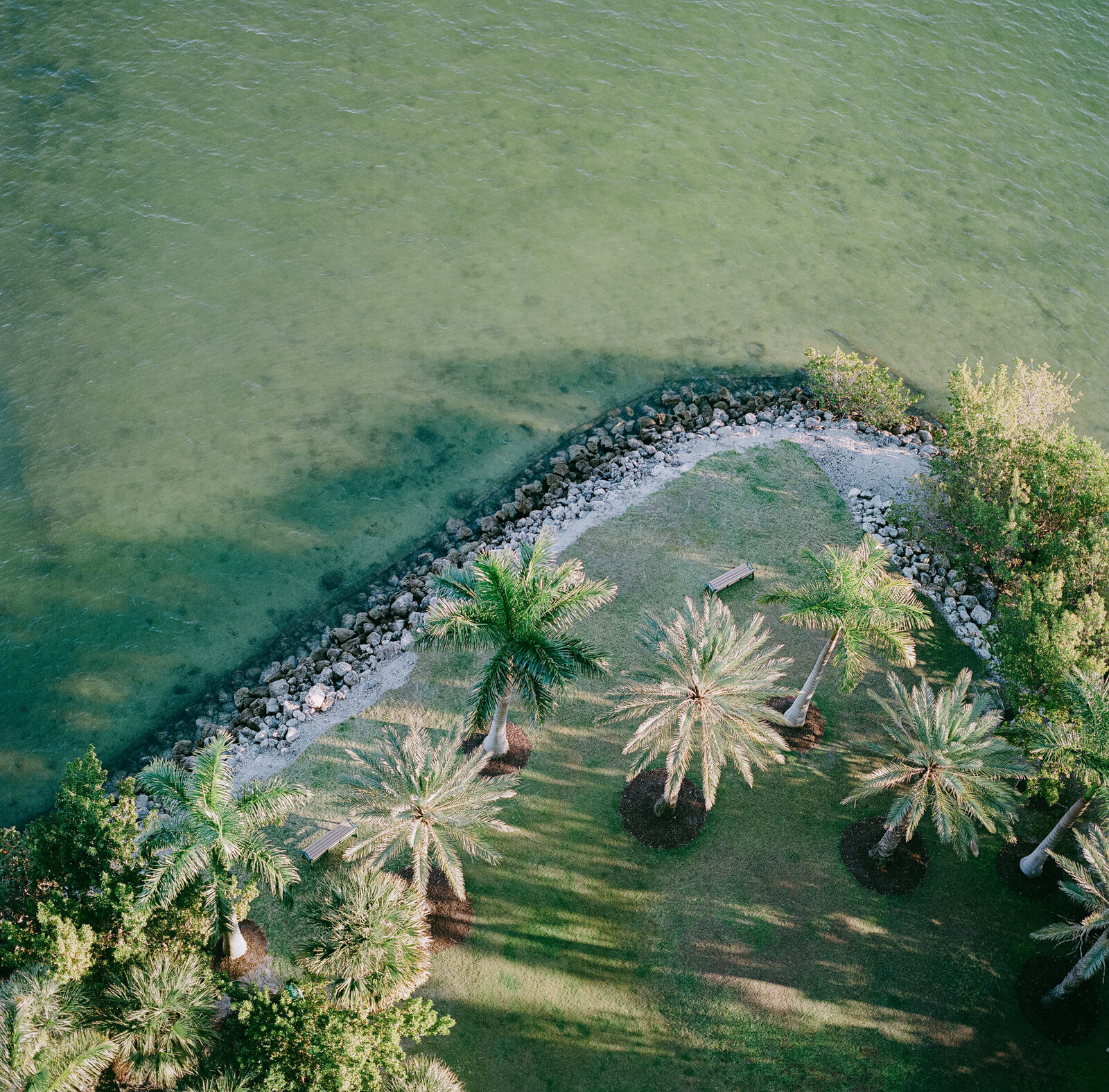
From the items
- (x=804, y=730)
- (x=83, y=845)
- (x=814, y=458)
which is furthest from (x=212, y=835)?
(x=814, y=458)

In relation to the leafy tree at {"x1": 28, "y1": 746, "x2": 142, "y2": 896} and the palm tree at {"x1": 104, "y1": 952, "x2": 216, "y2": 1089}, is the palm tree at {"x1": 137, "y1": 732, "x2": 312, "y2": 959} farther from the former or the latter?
the palm tree at {"x1": 104, "y1": 952, "x2": 216, "y2": 1089}

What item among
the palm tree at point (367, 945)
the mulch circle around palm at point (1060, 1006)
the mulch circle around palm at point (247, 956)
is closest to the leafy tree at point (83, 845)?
the palm tree at point (367, 945)

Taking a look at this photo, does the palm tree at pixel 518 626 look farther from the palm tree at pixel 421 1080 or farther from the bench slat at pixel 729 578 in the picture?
the bench slat at pixel 729 578

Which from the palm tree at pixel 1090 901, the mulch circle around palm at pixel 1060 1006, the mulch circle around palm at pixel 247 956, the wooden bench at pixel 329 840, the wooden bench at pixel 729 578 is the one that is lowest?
the mulch circle around palm at pixel 247 956

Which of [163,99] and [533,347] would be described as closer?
[533,347]

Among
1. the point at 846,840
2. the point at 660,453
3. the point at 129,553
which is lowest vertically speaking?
A: the point at 129,553

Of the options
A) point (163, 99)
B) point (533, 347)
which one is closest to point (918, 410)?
point (533, 347)

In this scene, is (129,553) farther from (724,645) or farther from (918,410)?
(918,410)
